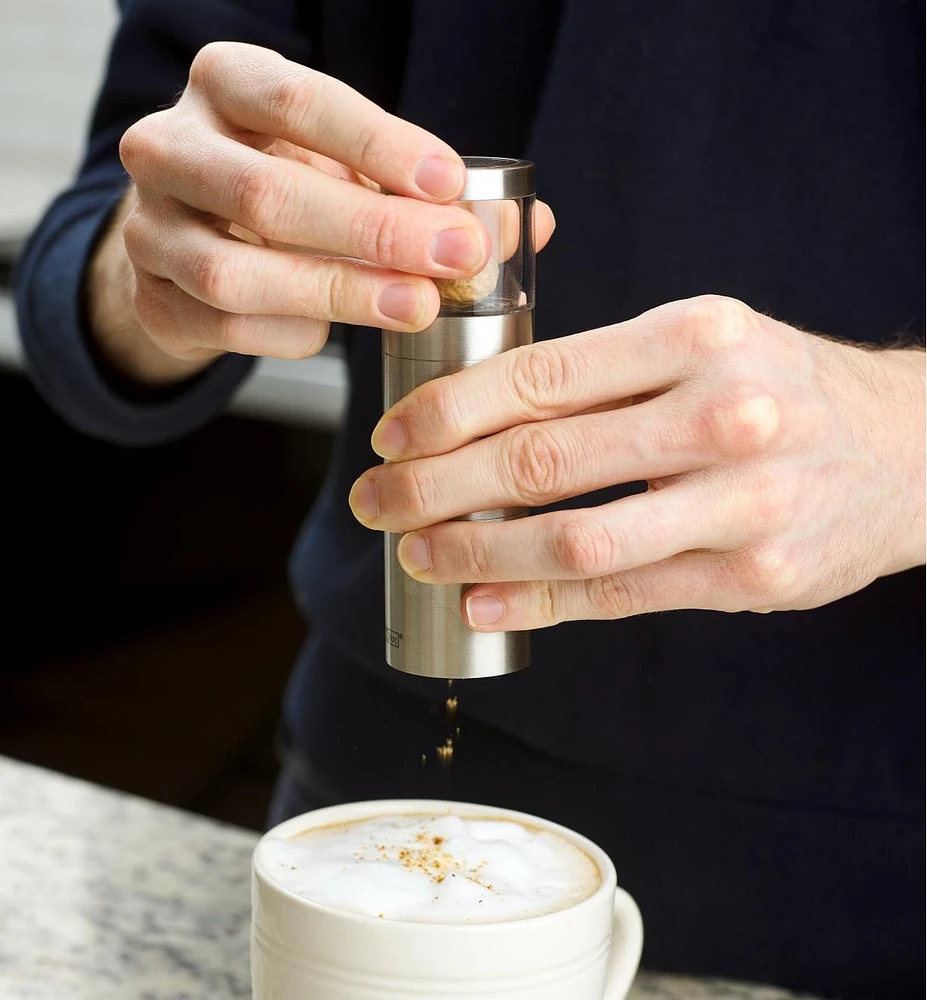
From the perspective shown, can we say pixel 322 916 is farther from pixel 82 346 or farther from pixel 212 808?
pixel 212 808

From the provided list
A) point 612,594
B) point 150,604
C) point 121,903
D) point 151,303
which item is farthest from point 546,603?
point 150,604

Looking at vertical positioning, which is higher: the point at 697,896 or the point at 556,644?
the point at 556,644

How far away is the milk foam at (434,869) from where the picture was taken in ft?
1.70

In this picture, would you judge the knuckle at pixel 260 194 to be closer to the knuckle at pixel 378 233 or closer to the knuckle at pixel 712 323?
the knuckle at pixel 378 233

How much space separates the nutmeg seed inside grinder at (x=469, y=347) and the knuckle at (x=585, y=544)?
0.03 metres

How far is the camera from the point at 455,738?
895 millimetres

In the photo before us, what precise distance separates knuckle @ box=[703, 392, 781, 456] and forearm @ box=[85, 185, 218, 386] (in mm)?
435

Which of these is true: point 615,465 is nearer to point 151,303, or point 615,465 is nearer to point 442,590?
point 442,590

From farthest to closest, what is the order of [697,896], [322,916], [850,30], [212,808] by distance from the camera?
1. [212,808]
2. [697,896]
3. [850,30]
4. [322,916]

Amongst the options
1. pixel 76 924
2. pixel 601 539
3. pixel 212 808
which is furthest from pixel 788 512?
pixel 212 808

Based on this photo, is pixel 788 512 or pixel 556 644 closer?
pixel 788 512

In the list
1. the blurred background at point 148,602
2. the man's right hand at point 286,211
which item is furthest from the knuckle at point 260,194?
the blurred background at point 148,602

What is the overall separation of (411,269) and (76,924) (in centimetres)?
46

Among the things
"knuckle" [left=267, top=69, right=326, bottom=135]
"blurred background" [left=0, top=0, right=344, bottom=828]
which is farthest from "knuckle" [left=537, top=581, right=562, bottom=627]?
"blurred background" [left=0, top=0, right=344, bottom=828]
